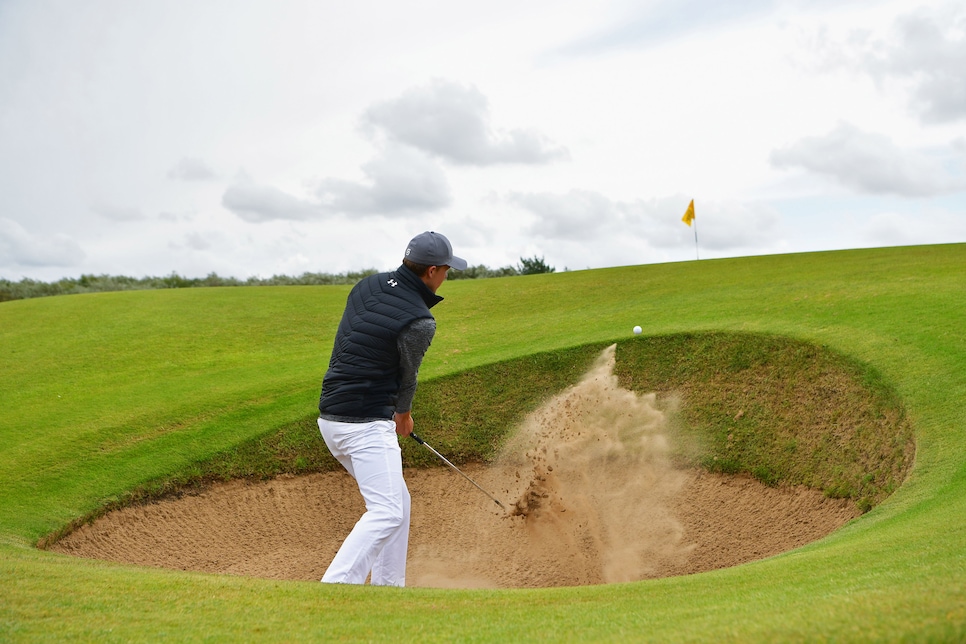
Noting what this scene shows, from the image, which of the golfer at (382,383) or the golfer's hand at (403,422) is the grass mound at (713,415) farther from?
the golfer at (382,383)

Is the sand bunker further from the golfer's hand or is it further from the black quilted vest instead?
the black quilted vest

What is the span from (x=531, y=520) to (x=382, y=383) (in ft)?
16.9

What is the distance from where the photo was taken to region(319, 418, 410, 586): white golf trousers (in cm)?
627

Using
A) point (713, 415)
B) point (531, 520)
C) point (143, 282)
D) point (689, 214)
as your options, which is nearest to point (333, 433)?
point (531, 520)

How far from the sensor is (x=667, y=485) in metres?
11.8

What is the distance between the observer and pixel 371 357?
684 centimetres

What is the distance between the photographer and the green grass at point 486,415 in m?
4.68

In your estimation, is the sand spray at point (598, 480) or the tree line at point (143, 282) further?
the tree line at point (143, 282)

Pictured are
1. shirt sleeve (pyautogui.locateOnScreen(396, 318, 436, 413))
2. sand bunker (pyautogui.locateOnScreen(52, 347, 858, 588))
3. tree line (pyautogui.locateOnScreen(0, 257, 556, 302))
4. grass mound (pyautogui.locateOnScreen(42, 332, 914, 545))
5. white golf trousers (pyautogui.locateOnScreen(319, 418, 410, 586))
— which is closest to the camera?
white golf trousers (pyautogui.locateOnScreen(319, 418, 410, 586))

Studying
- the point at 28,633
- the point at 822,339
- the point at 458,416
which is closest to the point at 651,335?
the point at 822,339

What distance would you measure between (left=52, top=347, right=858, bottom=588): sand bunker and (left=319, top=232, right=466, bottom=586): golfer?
3.94 m

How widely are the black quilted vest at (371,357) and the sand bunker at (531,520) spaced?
4.26 meters

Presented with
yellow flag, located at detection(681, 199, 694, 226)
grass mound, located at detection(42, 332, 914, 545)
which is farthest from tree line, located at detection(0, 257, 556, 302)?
grass mound, located at detection(42, 332, 914, 545)

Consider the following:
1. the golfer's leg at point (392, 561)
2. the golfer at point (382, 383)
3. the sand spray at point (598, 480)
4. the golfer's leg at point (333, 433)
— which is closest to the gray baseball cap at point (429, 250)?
the golfer at point (382, 383)
